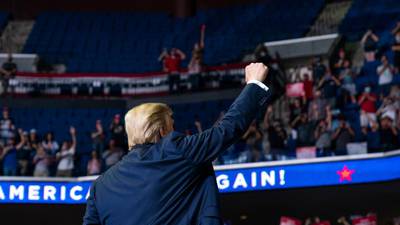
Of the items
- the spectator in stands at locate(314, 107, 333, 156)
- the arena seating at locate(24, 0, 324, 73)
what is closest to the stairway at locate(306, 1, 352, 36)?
the arena seating at locate(24, 0, 324, 73)

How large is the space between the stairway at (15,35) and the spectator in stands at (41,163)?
8.04 m

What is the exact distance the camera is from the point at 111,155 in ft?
50.8

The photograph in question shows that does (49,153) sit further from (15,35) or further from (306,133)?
(15,35)

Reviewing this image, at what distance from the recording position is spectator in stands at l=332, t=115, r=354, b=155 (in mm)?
13450

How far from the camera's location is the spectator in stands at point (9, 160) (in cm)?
1525

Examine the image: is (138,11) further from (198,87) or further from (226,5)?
(198,87)

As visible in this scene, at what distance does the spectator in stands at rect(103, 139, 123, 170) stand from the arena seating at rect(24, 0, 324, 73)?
5837 millimetres


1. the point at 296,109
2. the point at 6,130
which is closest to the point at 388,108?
the point at 296,109

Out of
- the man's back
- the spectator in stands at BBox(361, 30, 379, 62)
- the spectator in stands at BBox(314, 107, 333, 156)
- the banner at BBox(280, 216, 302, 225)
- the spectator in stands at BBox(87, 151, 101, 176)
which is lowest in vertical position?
the banner at BBox(280, 216, 302, 225)

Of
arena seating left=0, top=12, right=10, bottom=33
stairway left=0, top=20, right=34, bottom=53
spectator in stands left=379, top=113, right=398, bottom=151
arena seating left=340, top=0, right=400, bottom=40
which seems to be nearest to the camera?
spectator in stands left=379, top=113, right=398, bottom=151

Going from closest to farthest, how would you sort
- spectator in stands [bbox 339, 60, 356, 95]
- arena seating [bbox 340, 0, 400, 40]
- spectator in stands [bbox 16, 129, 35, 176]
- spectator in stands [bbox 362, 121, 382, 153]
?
spectator in stands [bbox 362, 121, 382, 153] → spectator in stands [bbox 16, 129, 35, 176] → spectator in stands [bbox 339, 60, 356, 95] → arena seating [bbox 340, 0, 400, 40]

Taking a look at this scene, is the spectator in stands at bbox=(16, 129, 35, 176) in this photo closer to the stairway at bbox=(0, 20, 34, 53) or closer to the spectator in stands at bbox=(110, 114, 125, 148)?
the spectator in stands at bbox=(110, 114, 125, 148)

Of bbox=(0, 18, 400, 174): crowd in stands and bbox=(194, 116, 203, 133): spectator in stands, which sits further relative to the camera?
bbox=(194, 116, 203, 133): spectator in stands

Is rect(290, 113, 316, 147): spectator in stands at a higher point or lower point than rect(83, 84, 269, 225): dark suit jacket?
lower
